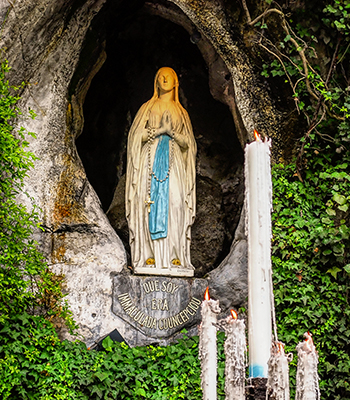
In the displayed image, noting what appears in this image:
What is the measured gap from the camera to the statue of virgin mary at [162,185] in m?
5.16

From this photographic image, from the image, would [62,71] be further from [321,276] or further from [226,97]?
[321,276]

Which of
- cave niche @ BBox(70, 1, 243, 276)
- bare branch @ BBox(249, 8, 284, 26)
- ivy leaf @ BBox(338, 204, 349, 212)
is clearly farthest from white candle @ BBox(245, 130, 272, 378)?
cave niche @ BBox(70, 1, 243, 276)

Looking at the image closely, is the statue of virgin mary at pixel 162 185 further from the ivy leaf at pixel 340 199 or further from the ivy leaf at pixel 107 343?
the ivy leaf at pixel 340 199

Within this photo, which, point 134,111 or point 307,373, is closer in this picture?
point 307,373

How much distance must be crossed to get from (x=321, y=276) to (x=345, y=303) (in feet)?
0.89

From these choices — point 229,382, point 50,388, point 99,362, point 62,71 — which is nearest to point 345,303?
point 99,362

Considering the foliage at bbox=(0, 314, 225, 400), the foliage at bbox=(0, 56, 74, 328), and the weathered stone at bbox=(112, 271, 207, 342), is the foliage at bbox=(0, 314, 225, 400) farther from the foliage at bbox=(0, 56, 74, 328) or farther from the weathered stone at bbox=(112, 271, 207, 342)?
the weathered stone at bbox=(112, 271, 207, 342)

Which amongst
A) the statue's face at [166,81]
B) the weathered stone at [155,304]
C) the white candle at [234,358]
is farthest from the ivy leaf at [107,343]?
the white candle at [234,358]

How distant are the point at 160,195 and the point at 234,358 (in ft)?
12.9

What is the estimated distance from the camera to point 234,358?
1347 mm

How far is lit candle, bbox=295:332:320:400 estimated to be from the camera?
1268 mm

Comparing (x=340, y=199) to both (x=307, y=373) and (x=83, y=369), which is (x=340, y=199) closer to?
(x=83, y=369)

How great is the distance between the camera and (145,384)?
4.32 metres

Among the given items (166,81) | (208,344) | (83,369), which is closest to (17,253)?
(83,369)
